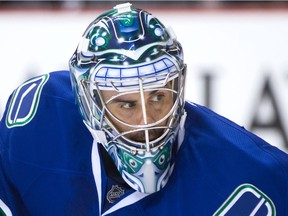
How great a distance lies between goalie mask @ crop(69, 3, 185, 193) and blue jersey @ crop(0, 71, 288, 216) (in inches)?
2.5

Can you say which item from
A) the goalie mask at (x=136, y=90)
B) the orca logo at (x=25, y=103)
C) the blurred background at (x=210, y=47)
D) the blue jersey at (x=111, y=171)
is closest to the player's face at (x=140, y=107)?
the goalie mask at (x=136, y=90)

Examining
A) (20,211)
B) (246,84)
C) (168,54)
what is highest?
(168,54)

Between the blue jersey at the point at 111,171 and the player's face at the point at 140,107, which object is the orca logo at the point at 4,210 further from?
the player's face at the point at 140,107

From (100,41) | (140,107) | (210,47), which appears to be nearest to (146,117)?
(140,107)

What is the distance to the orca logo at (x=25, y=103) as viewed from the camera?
6.59 ft

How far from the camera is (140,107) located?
69.6 inches

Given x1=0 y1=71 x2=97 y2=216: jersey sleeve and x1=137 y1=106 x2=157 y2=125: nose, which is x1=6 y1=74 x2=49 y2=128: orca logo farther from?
x1=137 y1=106 x2=157 y2=125: nose

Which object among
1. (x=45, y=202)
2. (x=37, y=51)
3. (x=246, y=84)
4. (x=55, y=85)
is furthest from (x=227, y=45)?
(x=45, y=202)

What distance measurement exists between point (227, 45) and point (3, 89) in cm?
77

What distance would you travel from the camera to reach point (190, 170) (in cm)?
187

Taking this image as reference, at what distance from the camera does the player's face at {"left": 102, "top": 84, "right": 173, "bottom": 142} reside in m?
1.77

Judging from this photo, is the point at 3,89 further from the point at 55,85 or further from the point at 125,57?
the point at 125,57

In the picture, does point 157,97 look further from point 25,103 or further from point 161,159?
point 25,103

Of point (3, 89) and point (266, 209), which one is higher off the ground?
point (266, 209)
